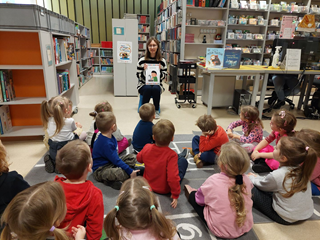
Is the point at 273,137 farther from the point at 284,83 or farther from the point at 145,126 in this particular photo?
the point at 284,83

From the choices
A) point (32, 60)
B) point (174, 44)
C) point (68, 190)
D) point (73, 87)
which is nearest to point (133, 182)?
point (68, 190)

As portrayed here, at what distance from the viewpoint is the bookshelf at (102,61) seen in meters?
9.95

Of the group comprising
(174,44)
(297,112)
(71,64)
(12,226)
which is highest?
(174,44)

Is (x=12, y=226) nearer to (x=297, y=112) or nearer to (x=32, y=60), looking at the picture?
(x=32, y=60)

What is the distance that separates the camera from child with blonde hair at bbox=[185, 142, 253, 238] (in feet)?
4.42

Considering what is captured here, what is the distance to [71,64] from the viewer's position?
4.34 m

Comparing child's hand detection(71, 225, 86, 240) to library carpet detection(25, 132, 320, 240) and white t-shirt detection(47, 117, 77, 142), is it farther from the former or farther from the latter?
white t-shirt detection(47, 117, 77, 142)

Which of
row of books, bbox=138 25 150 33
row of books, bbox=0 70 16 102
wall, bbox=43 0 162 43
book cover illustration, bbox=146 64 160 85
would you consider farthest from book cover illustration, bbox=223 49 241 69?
wall, bbox=43 0 162 43

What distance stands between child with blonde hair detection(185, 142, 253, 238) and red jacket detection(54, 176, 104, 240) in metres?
0.68

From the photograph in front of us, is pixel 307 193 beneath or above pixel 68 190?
beneath

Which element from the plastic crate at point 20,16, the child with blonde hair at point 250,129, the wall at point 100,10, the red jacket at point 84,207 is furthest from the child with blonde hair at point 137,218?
the wall at point 100,10

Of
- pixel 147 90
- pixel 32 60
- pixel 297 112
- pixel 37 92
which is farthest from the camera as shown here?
pixel 297 112

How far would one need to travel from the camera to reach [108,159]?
204 cm

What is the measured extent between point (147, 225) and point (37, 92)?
2774 millimetres
